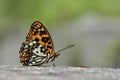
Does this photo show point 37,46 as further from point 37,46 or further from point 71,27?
point 71,27

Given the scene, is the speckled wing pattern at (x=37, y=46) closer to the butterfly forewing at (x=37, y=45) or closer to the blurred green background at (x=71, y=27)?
the butterfly forewing at (x=37, y=45)

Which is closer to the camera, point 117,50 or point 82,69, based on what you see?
point 82,69

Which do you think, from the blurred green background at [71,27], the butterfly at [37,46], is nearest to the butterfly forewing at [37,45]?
the butterfly at [37,46]

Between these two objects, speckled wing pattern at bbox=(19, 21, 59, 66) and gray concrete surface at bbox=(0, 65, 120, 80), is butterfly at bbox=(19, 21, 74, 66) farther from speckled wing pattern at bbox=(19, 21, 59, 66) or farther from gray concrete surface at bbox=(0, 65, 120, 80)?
gray concrete surface at bbox=(0, 65, 120, 80)

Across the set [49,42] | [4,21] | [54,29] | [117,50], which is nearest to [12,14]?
[4,21]

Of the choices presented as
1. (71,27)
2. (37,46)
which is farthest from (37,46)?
(71,27)

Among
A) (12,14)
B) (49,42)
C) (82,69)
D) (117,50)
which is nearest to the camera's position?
(82,69)

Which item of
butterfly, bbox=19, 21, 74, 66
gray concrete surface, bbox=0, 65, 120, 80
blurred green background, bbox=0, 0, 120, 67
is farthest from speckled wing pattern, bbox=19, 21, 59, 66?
blurred green background, bbox=0, 0, 120, 67

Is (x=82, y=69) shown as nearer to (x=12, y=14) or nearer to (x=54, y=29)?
(x=54, y=29)
